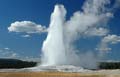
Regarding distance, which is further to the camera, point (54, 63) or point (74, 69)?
point (54, 63)

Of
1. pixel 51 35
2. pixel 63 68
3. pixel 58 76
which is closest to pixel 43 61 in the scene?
pixel 51 35

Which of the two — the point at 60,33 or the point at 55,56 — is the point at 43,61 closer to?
the point at 55,56

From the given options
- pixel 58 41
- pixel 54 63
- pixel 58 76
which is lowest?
pixel 58 76

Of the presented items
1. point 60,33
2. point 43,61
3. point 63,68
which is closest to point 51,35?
point 60,33

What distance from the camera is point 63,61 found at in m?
106

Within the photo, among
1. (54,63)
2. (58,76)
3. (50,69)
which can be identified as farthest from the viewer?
(54,63)

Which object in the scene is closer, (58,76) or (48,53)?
(58,76)

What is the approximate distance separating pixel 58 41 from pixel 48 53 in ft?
17.9

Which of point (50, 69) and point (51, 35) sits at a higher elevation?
point (51, 35)

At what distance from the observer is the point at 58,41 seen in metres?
113

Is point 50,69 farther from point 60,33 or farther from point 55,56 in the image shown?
point 60,33

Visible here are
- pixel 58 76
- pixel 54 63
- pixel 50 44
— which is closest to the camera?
pixel 58 76

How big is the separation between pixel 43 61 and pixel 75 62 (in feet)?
31.8

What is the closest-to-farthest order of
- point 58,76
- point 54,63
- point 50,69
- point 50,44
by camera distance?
point 58,76, point 50,69, point 54,63, point 50,44
